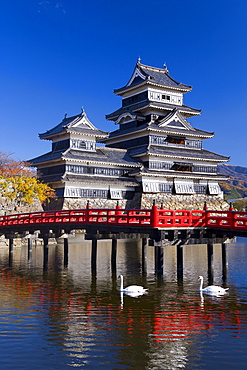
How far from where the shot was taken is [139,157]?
55.6 m

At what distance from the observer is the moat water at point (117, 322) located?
995 cm

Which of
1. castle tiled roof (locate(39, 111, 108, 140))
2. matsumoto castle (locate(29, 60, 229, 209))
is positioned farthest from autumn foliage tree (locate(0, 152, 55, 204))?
castle tiled roof (locate(39, 111, 108, 140))

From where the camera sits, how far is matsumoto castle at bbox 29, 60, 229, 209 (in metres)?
49.7

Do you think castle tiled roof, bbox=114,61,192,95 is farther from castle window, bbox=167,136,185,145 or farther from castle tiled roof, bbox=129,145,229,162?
castle tiled roof, bbox=129,145,229,162

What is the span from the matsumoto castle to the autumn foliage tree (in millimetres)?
3196

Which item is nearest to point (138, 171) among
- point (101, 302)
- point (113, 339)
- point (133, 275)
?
Result: point (133, 275)

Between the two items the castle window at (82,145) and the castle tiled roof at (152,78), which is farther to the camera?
the castle tiled roof at (152,78)

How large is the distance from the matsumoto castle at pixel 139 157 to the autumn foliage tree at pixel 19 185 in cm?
320

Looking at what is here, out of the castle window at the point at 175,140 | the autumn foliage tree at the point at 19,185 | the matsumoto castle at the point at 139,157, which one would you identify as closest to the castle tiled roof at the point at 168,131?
the matsumoto castle at the point at 139,157

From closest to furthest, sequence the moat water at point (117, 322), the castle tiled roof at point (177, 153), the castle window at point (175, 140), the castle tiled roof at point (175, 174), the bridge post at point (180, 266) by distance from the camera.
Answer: the moat water at point (117, 322), the bridge post at point (180, 266), the castle tiled roof at point (175, 174), the castle tiled roof at point (177, 153), the castle window at point (175, 140)

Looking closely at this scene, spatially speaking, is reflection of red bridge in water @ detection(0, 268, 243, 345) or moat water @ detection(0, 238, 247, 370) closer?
moat water @ detection(0, 238, 247, 370)

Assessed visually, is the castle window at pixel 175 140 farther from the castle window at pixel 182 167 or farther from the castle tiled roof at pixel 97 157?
the castle tiled roof at pixel 97 157

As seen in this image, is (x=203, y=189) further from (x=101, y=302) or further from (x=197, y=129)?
(x=101, y=302)

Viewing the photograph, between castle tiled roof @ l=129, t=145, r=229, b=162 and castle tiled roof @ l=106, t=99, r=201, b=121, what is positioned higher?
castle tiled roof @ l=106, t=99, r=201, b=121
